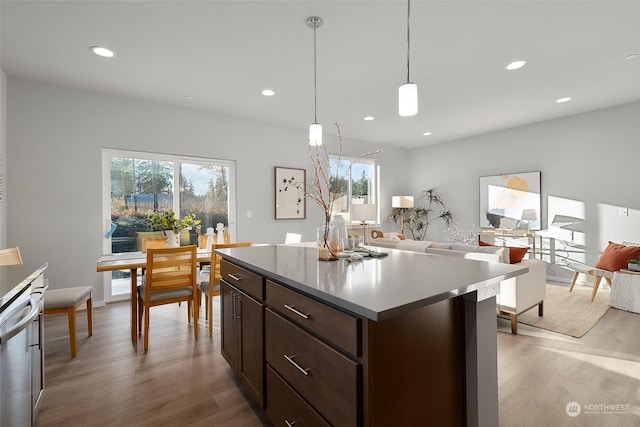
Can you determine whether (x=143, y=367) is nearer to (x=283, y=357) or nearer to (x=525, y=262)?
(x=283, y=357)

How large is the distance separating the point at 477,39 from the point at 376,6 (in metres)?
1.07

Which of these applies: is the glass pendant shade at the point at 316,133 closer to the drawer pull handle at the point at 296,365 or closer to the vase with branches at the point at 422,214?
the drawer pull handle at the point at 296,365

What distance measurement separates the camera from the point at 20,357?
4.49 feet

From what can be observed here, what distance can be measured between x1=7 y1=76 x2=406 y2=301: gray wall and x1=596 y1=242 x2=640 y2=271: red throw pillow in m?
5.51

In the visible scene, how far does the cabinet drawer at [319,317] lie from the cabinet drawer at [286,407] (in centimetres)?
33

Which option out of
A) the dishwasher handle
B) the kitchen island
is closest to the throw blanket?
the kitchen island

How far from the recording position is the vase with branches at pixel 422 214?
269 inches

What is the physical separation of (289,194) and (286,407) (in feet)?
13.8

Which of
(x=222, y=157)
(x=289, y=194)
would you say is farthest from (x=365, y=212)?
(x=222, y=157)

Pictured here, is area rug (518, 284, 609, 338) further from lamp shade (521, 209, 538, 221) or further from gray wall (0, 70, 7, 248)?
gray wall (0, 70, 7, 248)

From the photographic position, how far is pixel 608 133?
4543 millimetres

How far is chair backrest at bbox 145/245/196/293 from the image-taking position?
258 centimetres

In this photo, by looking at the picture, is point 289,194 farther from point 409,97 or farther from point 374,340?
point 374,340

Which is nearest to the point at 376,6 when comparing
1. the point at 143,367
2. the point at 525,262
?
the point at 525,262
